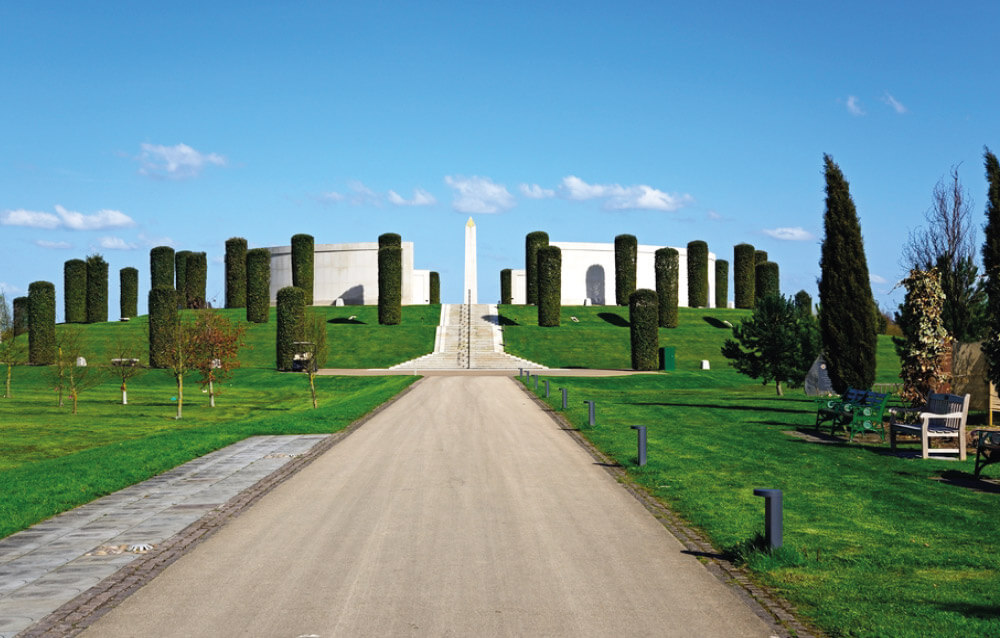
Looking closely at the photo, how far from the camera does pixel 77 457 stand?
57.5 ft

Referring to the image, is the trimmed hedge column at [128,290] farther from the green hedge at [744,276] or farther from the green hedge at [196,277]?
the green hedge at [744,276]

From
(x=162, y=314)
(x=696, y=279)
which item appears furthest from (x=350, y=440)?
(x=696, y=279)

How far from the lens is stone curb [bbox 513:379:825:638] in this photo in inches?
272

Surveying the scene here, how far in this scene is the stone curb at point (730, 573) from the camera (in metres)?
6.91

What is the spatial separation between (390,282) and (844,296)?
4744cm

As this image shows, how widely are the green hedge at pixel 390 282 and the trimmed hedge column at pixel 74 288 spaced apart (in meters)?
28.1

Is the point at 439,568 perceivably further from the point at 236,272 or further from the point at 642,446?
the point at 236,272

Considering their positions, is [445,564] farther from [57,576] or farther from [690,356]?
[690,356]

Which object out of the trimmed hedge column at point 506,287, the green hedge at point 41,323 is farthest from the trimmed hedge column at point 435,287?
the green hedge at point 41,323

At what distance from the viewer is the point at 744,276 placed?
84375 mm

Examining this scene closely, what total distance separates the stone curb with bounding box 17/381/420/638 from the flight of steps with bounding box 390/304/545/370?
42.1 m

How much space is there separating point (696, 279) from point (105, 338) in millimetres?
50794

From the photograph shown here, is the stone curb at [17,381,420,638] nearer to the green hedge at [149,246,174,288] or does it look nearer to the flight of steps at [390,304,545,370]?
the flight of steps at [390,304,545,370]

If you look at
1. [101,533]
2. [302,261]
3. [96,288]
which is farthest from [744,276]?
[101,533]
